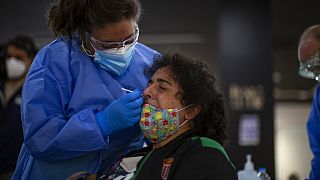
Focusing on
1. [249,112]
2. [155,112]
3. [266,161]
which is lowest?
[266,161]

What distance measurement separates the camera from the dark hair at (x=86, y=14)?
1.97 m

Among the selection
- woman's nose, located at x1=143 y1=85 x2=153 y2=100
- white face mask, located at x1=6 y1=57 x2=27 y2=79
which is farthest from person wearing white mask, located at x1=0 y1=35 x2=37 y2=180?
woman's nose, located at x1=143 y1=85 x2=153 y2=100

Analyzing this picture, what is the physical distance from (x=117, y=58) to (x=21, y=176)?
1.97 ft

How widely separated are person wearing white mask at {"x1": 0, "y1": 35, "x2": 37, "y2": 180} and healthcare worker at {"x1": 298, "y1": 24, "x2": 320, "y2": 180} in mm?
1629

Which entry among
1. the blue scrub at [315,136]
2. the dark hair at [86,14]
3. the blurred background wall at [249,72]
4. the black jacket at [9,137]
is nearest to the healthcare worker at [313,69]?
the blue scrub at [315,136]

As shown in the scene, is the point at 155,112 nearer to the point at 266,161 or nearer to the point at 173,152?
the point at 173,152

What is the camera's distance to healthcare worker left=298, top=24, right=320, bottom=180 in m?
2.35

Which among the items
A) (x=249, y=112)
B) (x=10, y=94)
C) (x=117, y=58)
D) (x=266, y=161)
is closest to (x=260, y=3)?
(x=249, y=112)

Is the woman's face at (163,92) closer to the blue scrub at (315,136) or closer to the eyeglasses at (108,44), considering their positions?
the eyeglasses at (108,44)

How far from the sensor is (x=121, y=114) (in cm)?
187

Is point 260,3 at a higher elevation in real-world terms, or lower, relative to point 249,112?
higher

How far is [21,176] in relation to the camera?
2109mm

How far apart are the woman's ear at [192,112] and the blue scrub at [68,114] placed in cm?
28

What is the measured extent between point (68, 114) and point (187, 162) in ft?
1.83
